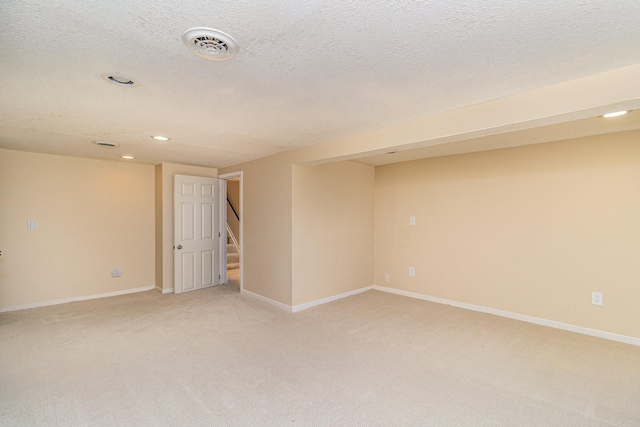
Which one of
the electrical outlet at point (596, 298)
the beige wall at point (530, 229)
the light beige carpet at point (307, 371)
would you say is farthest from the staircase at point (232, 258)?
the electrical outlet at point (596, 298)

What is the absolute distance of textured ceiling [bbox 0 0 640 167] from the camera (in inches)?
49.4

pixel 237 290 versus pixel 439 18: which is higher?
pixel 439 18

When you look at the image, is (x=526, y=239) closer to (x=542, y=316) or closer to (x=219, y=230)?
(x=542, y=316)

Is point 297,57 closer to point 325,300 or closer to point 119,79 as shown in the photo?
point 119,79

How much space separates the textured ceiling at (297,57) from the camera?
1256mm

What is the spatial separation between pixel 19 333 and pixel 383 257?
4.68 metres

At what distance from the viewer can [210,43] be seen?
147cm

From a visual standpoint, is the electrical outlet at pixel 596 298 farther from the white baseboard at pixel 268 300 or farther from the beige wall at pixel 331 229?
the white baseboard at pixel 268 300

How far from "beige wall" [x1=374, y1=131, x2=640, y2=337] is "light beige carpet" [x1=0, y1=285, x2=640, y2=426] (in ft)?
1.29

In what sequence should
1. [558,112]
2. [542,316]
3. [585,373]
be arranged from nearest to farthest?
1. [558,112]
2. [585,373]
3. [542,316]

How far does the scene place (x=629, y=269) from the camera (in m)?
3.07

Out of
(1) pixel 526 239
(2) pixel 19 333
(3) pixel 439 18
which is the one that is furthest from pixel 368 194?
(2) pixel 19 333

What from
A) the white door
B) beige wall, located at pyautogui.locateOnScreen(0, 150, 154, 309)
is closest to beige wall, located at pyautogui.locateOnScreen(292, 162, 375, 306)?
the white door

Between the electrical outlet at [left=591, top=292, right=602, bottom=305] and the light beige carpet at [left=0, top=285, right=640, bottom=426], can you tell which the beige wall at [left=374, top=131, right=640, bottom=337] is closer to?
the electrical outlet at [left=591, top=292, right=602, bottom=305]
